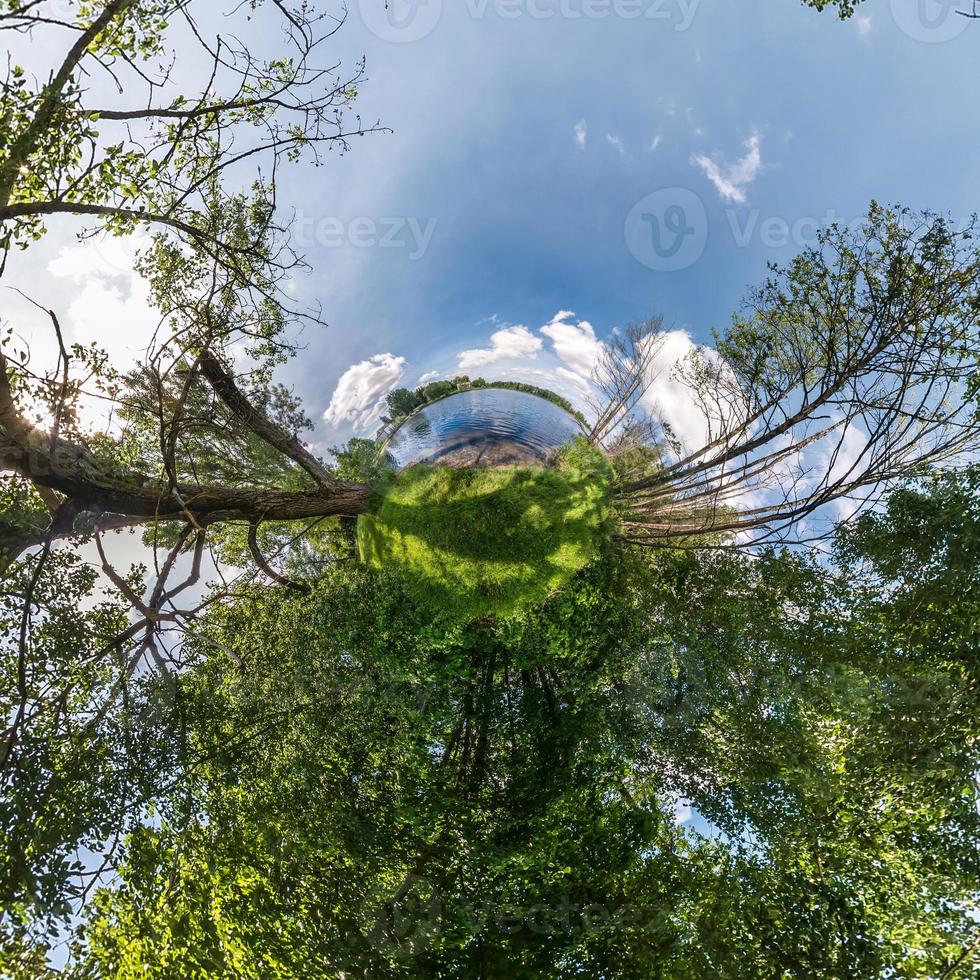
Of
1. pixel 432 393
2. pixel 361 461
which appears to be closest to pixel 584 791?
pixel 361 461

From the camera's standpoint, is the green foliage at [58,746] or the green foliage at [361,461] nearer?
the green foliage at [58,746]

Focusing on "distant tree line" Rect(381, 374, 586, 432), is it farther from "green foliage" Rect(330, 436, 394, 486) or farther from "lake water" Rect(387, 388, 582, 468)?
"green foliage" Rect(330, 436, 394, 486)

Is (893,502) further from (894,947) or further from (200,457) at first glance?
(200,457)

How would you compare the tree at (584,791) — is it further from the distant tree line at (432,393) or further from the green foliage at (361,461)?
the distant tree line at (432,393)

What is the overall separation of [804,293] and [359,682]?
829 cm

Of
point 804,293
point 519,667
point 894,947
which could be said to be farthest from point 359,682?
point 804,293

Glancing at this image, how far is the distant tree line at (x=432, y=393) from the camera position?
5.41 metres

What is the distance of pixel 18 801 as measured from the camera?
4.87m

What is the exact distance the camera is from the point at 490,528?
22.3ft

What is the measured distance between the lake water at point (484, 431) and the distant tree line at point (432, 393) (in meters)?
0.05

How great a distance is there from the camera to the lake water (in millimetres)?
5594

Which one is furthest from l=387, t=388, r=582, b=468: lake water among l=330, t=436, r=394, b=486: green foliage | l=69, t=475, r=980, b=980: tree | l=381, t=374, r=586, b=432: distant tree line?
l=69, t=475, r=980, b=980: tree

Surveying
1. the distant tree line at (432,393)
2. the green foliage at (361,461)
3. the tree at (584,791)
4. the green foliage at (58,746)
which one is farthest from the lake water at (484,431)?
the green foliage at (58,746)

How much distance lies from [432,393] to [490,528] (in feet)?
6.92
